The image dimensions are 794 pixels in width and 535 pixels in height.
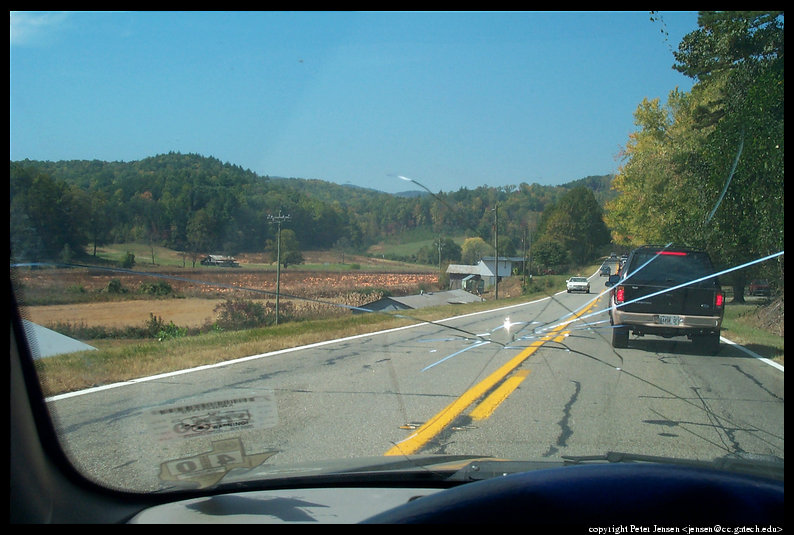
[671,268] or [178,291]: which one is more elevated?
[671,268]

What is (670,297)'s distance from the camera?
10.8m

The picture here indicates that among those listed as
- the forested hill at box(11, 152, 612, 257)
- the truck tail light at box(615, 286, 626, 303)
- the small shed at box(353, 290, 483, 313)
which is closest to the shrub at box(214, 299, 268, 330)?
the small shed at box(353, 290, 483, 313)

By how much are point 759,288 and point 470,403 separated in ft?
58.5

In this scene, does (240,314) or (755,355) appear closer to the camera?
(755,355)

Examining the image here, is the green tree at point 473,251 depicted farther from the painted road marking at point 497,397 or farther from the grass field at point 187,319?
the painted road marking at point 497,397

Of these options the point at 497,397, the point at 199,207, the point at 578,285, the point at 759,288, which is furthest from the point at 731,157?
the point at 199,207

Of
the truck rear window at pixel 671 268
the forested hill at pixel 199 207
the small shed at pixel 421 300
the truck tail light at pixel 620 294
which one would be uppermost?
the forested hill at pixel 199 207

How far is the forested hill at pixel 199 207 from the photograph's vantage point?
5879mm

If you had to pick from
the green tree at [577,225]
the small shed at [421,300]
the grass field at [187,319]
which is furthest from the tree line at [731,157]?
the small shed at [421,300]

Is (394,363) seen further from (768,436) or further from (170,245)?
(768,436)

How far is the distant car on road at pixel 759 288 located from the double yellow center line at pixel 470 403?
1218 cm

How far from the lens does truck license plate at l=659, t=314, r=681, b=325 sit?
35.4 ft

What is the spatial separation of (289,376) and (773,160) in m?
11.5

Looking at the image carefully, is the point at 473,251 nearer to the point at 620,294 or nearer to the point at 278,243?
the point at 620,294
